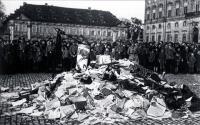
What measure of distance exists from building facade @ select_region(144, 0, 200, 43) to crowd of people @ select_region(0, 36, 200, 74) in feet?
76.4

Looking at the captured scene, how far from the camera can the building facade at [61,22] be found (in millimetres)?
59625

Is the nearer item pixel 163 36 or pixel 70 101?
pixel 70 101

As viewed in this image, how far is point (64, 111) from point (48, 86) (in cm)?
266

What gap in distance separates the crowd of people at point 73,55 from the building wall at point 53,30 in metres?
43.3

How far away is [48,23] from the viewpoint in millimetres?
61719

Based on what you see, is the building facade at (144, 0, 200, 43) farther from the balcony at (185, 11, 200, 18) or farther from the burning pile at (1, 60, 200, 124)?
the burning pile at (1, 60, 200, 124)

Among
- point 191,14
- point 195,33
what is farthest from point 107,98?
point 191,14

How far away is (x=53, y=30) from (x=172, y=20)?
26.7 meters

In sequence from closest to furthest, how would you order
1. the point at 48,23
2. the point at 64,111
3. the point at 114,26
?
1. the point at 64,111
2. the point at 48,23
3. the point at 114,26

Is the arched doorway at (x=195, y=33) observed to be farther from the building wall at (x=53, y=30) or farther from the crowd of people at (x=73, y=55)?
the building wall at (x=53, y=30)

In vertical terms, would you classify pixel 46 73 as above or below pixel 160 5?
below

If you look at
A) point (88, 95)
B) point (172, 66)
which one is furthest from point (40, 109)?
point (172, 66)

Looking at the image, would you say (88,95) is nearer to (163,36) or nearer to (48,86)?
(48,86)

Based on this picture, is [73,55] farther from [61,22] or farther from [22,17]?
[61,22]
